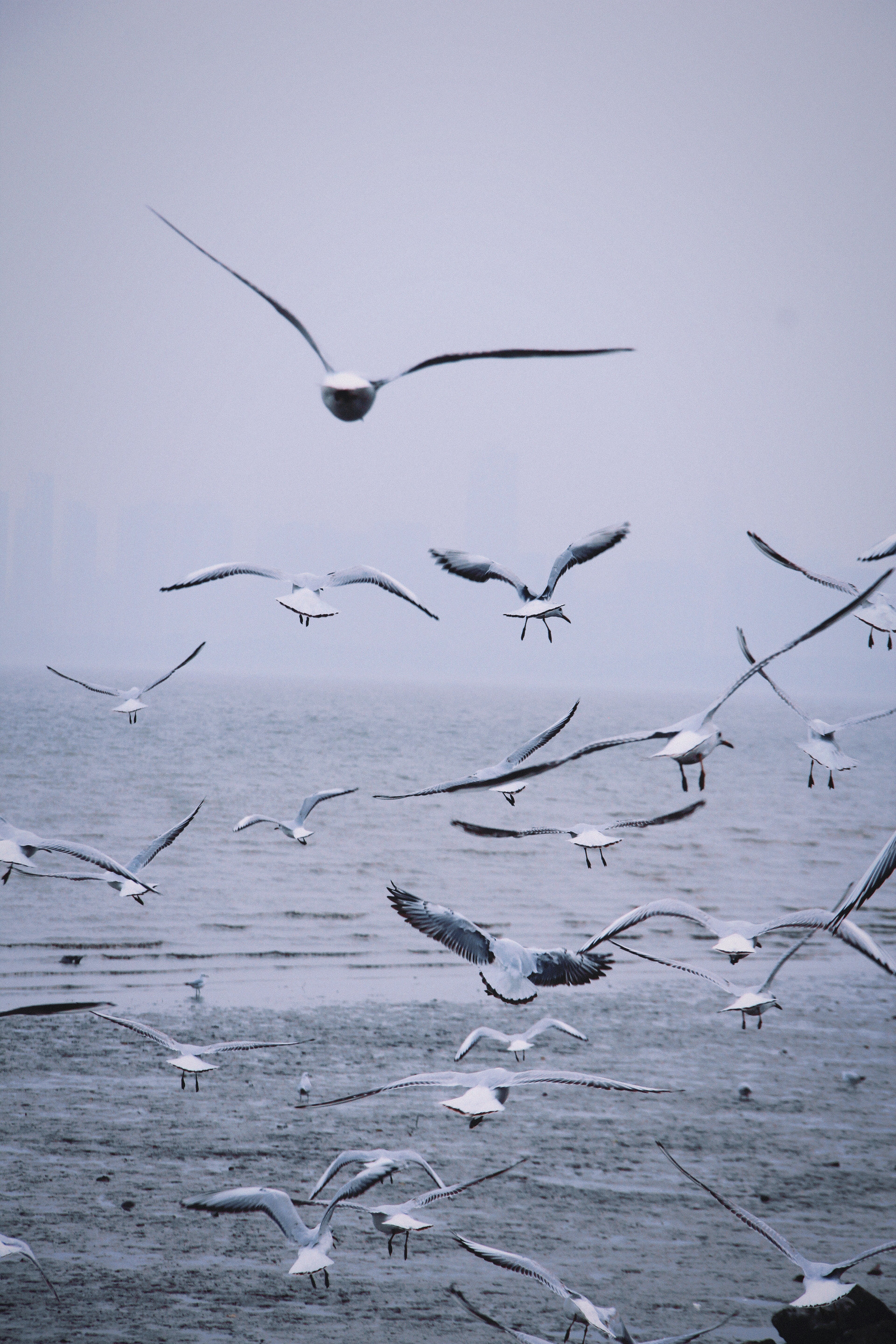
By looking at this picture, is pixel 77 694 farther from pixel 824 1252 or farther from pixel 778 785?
pixel 824 1252

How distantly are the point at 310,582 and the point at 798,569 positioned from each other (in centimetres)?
427

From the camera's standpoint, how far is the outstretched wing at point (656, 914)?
8336mm

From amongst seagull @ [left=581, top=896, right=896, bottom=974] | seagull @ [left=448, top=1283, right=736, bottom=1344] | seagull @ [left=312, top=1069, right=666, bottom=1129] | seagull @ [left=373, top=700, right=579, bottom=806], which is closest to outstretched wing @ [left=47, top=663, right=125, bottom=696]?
seagull @ [left=373, top=700, right=579, bottom=806]

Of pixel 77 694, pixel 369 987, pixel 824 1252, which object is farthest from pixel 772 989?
pixel 77 694

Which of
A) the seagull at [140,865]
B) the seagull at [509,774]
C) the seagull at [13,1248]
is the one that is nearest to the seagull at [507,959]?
the seagull at [509,774]

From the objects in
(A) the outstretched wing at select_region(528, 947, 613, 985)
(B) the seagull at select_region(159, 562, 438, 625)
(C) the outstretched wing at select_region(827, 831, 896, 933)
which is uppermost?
(B) the seagull at select_region(159, 562, 438, 625)

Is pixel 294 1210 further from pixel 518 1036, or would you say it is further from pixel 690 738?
pixel 690 738

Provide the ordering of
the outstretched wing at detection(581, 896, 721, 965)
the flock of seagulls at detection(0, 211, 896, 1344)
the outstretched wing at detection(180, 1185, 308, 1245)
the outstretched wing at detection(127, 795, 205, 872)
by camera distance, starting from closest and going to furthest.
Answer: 1. the flock of seagulls at detection(0, 211, 896, 1344)
2. the outstretched wing at detection(180, 1185, 308, 1245)
3. the outstretched wing at detection(581, 896, 721, 965)
4. the outstretched wing at detection(127, 795, 205, 872)

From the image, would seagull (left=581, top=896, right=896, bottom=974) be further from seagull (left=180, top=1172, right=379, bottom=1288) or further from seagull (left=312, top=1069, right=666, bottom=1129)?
seagull (left=180, top=1172, right=379, bottom=1288)

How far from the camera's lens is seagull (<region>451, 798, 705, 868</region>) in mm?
7816

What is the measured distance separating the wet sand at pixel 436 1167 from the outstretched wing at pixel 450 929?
316 centimetres

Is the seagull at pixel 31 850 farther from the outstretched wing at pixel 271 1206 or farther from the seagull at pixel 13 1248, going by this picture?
the seagull at pixel 13 1248

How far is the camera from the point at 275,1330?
901 centimetres

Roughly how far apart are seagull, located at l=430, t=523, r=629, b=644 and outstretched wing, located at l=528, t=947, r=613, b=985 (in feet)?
8.84
